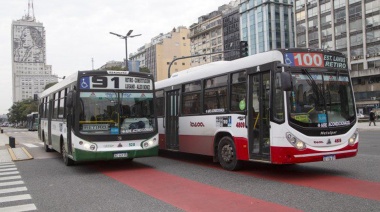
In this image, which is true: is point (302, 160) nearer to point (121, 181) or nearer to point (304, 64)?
point (304, 64)

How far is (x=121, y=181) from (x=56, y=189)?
1.56 meters

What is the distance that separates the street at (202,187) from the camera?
677cm

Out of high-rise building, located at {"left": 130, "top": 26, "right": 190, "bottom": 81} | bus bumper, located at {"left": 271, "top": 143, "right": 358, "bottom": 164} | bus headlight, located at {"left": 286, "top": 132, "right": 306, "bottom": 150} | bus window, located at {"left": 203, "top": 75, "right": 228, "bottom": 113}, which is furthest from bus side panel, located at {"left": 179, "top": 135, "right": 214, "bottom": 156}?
high-rise building, located at {"left": 130, "top": 26, "right": 190, "bottom": 81}

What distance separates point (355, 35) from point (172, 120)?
65.1 meters

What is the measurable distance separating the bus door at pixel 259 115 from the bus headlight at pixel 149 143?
327 cm

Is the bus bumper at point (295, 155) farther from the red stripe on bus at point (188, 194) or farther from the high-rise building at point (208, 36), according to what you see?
the high-rise building at point (208, 36)

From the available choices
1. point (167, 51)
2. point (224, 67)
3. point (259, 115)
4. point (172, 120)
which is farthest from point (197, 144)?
point (167, 51)

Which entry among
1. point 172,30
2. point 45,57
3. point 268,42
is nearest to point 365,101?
point 268,42

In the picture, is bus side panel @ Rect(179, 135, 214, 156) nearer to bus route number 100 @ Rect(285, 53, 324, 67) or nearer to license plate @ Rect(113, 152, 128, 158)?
license plate @ Rect(113, 152, 128, 158)

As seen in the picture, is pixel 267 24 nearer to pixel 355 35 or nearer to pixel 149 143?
pixel 355 35

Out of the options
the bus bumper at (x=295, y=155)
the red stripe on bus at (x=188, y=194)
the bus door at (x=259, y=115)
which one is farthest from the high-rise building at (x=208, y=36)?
the bus bumper at (x=295, y=155)

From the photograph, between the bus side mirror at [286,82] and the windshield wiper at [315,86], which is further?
the windshield wiper at [315,86]

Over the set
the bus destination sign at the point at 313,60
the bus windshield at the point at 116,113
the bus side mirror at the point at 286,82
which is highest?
the bus destination sign at the point at 313,60

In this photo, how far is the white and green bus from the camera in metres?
10.9
